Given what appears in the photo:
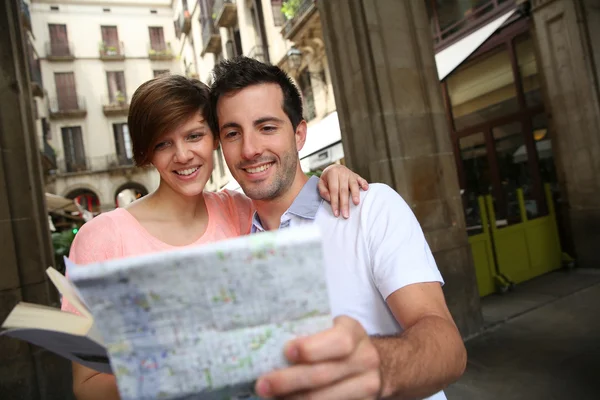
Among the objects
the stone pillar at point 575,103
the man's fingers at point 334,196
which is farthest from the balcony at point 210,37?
the man's fingers at point 334,196

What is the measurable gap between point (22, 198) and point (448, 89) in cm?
888

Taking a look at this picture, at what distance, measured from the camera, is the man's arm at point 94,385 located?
46.9 inches

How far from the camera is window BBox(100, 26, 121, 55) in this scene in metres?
28.5

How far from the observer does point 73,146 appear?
26.7 metres

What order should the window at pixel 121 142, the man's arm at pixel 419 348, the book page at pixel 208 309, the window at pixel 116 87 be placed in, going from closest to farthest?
the book page at pixel 208 309, the man's arm at pixel 419 348, the window at pixel 121 142, the window at pixel 116 87

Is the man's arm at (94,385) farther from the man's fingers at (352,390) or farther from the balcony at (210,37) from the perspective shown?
the balcony at (210,37)

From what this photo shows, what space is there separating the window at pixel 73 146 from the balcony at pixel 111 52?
5.41 metres

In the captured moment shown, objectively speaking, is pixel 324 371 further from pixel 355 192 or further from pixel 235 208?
pixel 235 208

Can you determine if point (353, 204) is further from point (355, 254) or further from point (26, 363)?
point (26, 363)

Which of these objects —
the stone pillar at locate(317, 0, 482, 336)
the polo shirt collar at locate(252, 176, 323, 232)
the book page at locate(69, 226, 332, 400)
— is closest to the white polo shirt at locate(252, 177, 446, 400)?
the polo shirt collar at locate(252, 176, 323, 232)

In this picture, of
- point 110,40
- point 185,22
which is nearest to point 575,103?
point 185,22

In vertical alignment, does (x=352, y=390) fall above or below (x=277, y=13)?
below

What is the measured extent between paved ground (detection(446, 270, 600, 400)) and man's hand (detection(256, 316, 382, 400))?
3.03 meters

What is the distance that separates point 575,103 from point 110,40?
30.9m
